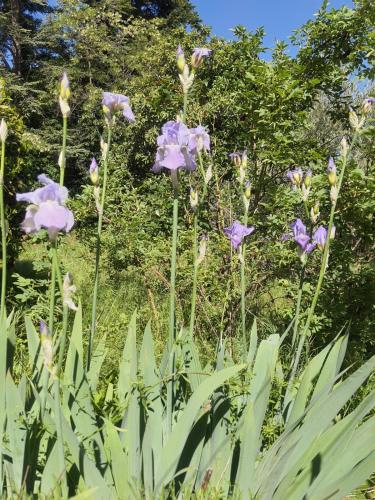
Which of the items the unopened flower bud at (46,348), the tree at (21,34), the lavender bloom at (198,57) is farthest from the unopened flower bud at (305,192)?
the tree at (21,34)

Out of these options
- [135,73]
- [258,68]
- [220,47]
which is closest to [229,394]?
[258,68]

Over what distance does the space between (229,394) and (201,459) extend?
0.26 metres

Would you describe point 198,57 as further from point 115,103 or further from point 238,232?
point 238,232

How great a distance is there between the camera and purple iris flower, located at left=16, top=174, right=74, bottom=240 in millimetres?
1104

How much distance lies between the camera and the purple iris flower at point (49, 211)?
110 cm

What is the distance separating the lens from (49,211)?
112cm

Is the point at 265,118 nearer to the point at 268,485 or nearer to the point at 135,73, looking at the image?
the point at 268,485

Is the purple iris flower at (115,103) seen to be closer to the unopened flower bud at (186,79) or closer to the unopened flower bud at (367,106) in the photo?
Answer: the unopened flower bud at (186,79)

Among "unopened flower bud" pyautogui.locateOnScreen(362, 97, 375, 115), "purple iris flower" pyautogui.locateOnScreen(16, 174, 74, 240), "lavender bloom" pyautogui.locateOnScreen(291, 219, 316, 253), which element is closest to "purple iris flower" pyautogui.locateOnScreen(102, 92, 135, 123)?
"purple iris flower" pyautogui.locateOnScreen(16, 174, 74, 240)

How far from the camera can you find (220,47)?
12.8ft

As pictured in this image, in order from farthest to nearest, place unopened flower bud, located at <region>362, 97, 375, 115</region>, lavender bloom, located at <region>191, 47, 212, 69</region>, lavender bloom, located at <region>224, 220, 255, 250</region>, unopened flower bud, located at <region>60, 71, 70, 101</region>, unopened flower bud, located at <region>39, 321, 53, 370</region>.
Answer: lavender bloom, located at <region>224, 220, 255, 250</region> < unopened flower bud, located at <region>362, 97, 375, 115</region> < lavender bloom, located at <region>191, 47, 212, 69</region> < unopened flower bud, located at <region>60, 71, 70, 101</region> < unopened flower bud, located at <region>39, 321, 53, 370</region>

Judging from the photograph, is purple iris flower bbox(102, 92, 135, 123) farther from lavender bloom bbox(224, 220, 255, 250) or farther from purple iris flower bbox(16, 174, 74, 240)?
lavender bloom bbox(224, 220, 255, 250)

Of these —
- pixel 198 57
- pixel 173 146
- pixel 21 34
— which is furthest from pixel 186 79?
pixel 21 34

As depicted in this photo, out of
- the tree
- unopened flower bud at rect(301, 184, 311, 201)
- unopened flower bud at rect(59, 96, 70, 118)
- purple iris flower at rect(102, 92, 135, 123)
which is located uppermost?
the tree
